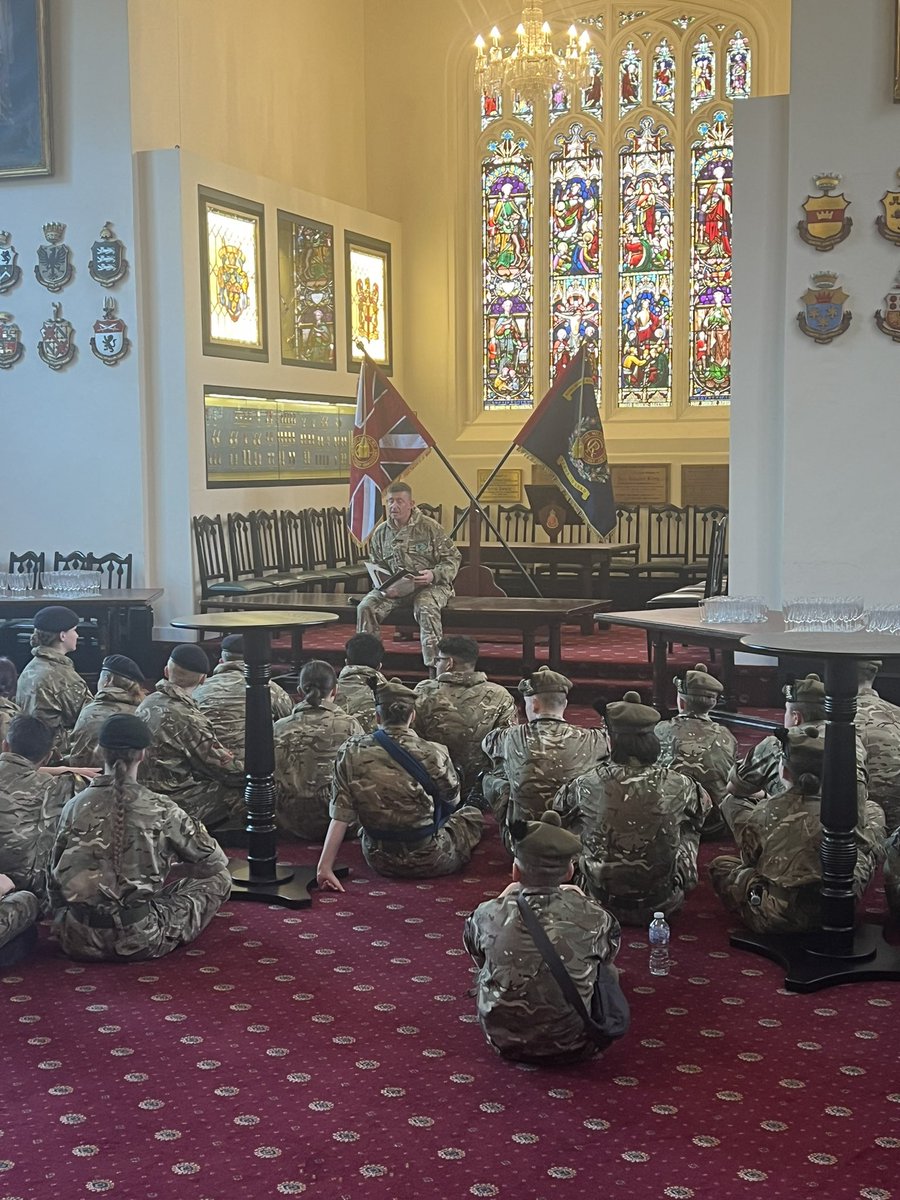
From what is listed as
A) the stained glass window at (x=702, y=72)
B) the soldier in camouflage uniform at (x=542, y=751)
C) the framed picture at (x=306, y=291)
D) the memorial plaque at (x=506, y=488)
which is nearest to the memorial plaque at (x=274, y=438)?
the framed picture at (x=306, y=291)

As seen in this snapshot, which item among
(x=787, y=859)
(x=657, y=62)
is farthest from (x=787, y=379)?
(x=657, y=62)

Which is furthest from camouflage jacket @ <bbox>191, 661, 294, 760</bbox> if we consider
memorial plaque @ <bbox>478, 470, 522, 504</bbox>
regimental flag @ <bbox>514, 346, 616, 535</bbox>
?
memorial plaque @ <bbox>478, 470, 522, 504</bbox>

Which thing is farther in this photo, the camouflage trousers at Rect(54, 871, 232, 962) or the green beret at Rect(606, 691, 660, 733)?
the green beret at Rect(606, 691, 660, 733)

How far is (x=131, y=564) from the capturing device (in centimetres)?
1111

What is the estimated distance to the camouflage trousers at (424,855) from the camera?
577 cm

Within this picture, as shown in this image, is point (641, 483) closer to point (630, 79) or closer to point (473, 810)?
point (630, 79)

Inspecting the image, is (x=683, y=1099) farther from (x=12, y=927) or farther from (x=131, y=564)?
(x=131, y=564)

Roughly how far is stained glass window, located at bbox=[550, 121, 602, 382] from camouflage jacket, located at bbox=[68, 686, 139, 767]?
353 inches

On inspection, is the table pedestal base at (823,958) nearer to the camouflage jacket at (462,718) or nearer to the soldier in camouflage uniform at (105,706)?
the camouflage jacket at (462,718)

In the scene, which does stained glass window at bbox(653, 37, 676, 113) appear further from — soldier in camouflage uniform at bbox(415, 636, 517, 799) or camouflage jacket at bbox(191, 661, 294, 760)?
camouflage jacket at bbox(191, 661, 294, 760)

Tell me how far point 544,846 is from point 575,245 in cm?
1166

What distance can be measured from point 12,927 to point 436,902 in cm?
164

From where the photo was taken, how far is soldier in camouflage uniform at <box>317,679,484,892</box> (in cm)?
556

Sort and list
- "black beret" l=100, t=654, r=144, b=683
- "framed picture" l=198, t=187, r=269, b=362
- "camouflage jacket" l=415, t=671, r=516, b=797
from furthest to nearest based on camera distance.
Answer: "framed picture" l=198, t=187, r=269, b=362
"camouflage jacket" l=415, t=671, r=516, b=797
"black beret" l=100, t=654, r=144, b=683
